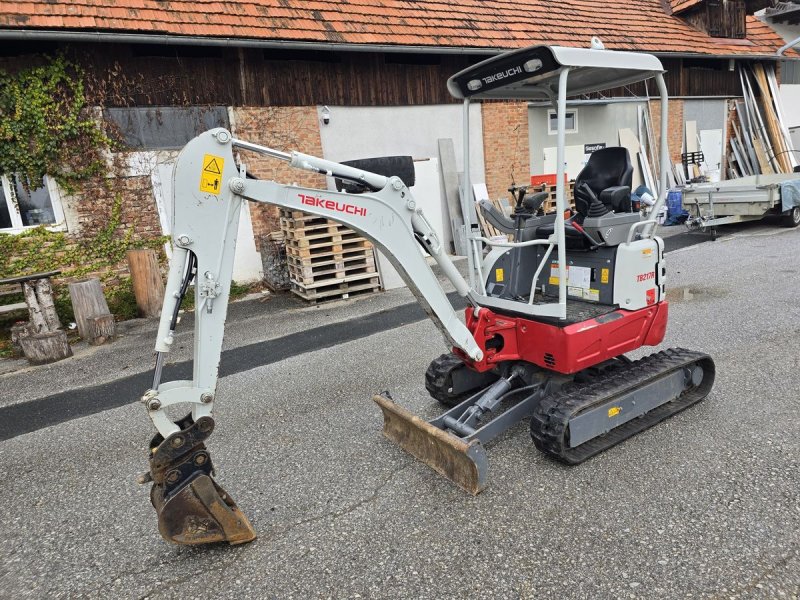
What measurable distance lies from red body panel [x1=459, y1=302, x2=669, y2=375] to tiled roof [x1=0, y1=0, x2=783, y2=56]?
7341 millimetres

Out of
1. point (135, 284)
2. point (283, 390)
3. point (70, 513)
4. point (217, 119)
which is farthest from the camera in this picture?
point (217, 119)

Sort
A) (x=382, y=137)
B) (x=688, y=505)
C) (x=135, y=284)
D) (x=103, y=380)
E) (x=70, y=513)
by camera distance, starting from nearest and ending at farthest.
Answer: (x=688, y=505) → (x=70, y=513) → (x=103, y=380) → (x=135, y=284) → (x=382, y=137)

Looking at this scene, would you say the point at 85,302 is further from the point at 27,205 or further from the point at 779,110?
the point at 779,110

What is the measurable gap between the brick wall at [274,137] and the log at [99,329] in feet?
9.68

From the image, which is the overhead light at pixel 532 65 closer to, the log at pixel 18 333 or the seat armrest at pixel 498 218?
the seat armrest at pixel 498 218

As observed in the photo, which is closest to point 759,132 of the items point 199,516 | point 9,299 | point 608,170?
point 608,170

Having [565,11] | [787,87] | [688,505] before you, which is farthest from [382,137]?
[787,87]

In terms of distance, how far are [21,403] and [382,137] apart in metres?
7.52

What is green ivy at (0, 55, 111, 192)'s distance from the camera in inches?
308

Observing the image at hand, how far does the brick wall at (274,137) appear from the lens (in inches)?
371

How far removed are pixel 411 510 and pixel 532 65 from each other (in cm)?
288

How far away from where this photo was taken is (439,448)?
3510 millimetres

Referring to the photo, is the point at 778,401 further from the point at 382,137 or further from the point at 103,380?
the point at 382,137

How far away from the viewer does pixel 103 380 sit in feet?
20.0
